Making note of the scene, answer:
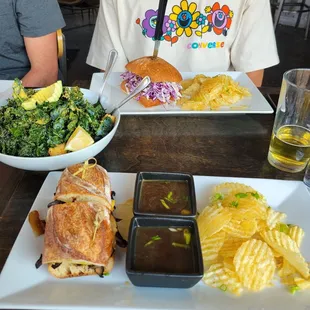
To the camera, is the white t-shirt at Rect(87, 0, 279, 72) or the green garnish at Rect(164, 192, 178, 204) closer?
the green garnish at Rect(164, 192, 178, 204)

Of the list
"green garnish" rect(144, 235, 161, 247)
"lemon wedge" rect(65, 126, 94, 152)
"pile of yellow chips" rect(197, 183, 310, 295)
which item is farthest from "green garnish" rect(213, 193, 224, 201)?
"lemon wedge" rect(65, 126, 94, 152)

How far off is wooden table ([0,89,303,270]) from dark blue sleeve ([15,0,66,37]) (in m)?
0.95

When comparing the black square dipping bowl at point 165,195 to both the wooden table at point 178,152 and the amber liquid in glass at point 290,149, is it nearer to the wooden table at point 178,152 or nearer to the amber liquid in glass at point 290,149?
the wooden table at point 178,152

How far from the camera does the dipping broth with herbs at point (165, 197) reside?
3.33ft

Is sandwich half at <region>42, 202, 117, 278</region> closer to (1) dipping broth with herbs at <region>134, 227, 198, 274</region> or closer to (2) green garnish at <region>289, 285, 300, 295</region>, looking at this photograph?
(1) dipping broth with herbs at <region>134, 227, 198, 274</region>

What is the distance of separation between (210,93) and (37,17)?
1200mm

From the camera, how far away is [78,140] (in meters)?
1.19

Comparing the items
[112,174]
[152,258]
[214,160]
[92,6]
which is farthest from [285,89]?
[92,6]

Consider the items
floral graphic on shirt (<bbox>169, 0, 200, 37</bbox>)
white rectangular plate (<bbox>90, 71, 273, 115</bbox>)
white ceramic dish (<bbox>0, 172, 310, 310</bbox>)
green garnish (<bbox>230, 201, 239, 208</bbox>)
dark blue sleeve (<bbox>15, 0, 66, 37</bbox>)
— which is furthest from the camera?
floral graphic on shirt (<bbox>169, 0, 200, 37</bbox>)

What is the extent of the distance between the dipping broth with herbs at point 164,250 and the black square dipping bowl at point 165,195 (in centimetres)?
5

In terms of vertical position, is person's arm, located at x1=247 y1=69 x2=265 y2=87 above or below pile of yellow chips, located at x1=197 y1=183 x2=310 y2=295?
below

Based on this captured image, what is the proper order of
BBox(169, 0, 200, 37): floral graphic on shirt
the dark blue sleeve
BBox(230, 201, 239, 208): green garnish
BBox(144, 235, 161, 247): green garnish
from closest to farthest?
1. BBox(144, 235, 161, 247): green garnish
2. BBox(230, 201, 239, 208): green garnish
3. the dark blue sleeve
4. BBox(169, 0, 200, 37): floral graphic on shirt

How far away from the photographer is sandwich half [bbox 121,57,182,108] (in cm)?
170

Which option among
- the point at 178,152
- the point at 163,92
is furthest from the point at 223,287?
the point at 163,92
